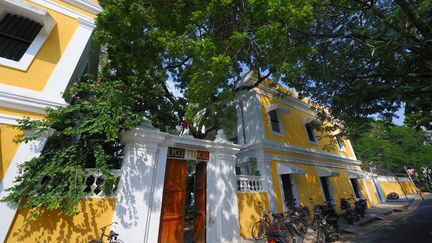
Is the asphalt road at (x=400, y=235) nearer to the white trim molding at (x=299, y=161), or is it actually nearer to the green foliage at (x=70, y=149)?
the white trim molding at (x=299, y=161)

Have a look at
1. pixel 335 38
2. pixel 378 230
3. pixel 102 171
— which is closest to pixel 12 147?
pixel 102 171

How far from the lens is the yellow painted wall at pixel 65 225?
11.5ft

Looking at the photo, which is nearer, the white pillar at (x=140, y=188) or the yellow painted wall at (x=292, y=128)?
the white pillar at (x=140, y=188)

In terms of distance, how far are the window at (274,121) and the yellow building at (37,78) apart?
8.80 metres

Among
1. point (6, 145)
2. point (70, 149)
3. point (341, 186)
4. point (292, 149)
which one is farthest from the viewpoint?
point (341, 186)

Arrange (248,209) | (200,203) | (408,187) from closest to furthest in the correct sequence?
(200,203) < (248,209) < (408,187)

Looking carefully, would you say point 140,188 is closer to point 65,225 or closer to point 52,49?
point 65,225

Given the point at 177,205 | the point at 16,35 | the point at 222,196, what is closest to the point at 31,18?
the point at 16,35

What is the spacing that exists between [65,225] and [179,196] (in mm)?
2683

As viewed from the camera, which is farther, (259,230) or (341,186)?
(341,186)

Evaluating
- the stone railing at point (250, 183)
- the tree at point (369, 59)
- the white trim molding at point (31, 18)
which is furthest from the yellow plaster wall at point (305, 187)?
the white trim molding at point (31, 18)

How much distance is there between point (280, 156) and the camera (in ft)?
32.4

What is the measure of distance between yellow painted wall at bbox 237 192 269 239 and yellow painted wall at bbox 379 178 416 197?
20990 millimetres

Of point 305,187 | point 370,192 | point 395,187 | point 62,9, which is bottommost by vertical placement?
point 305,187
